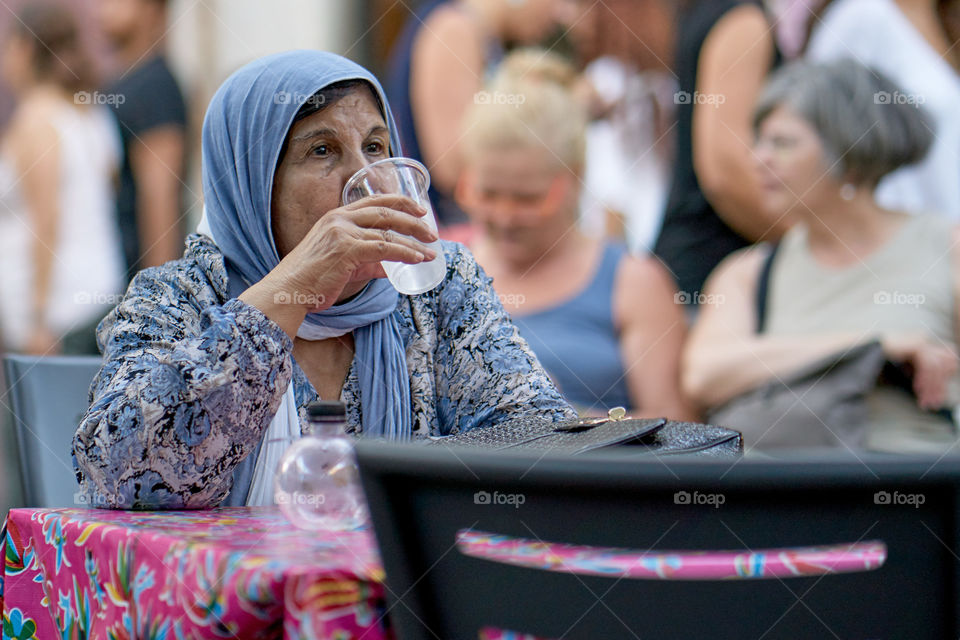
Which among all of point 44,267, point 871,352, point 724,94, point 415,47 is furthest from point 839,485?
point 44,267

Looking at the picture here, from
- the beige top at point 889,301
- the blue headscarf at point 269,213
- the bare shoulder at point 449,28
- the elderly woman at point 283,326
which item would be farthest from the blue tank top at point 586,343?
the blue headscarf at point 269,213

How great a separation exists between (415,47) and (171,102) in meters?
1.05

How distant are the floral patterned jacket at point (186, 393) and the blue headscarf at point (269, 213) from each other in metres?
0.04

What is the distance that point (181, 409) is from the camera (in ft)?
4.65

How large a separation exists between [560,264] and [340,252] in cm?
180

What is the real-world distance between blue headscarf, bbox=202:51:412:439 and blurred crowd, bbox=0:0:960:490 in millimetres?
1355

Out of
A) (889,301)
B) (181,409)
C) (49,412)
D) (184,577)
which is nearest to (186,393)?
(181,409)

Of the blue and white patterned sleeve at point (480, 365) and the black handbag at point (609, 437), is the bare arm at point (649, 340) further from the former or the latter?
the black handbag at point (609, 437)

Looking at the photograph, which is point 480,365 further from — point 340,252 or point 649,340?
point 649,340

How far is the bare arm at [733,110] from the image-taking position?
338 cm

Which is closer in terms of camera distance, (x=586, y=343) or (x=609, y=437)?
(x=609, y=437)

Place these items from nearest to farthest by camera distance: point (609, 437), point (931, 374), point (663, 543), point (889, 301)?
point (663, 543), point (609, 437), point (931, 374), point (889, 301)

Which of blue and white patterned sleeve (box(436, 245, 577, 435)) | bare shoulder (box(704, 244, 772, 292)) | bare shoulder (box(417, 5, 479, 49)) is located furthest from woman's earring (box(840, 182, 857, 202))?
blue and white patterned sleeve (box(436, 245, 577, 435))

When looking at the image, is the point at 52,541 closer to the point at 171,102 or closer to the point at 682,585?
the point at 682,585
